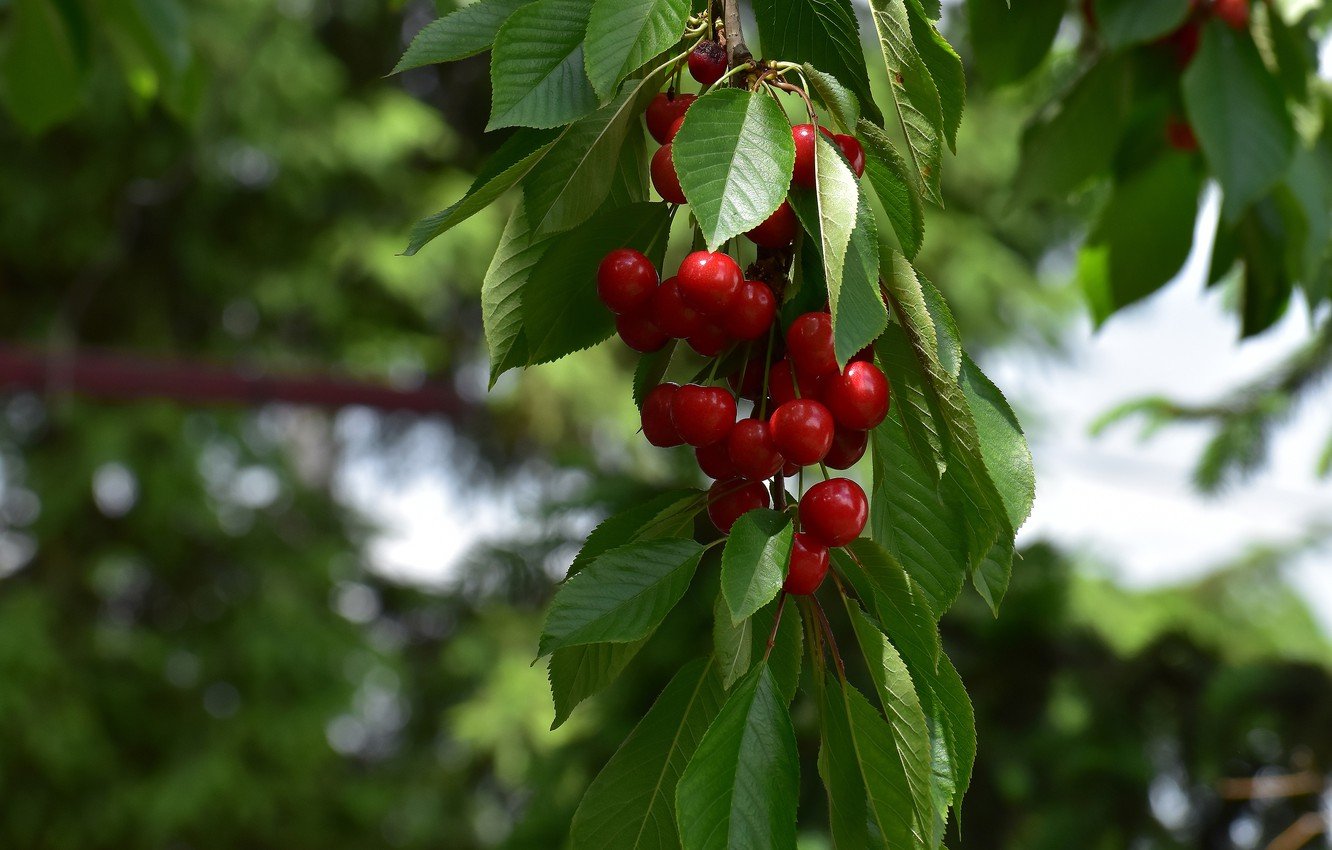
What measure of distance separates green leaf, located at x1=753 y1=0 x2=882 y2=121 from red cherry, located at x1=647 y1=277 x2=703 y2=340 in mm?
114

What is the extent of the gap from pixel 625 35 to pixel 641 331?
11 cm

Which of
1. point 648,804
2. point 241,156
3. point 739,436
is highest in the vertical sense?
point 739,436

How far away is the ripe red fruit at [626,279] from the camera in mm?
503

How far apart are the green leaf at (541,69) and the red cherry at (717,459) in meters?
0.13

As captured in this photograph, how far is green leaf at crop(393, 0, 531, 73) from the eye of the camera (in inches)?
20.7

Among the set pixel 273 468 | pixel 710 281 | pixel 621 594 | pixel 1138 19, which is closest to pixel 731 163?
pixel 710 281

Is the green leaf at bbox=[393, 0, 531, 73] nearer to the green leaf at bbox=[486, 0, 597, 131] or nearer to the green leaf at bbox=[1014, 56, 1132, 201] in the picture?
the green leaf at bbox=[486, 0, 597, 131]

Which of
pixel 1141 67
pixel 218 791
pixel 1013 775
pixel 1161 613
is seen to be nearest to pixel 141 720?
pixel 218 791

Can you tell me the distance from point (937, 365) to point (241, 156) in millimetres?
5072

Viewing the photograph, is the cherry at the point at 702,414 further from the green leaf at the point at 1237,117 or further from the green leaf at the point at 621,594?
the green leaf at the point at 1237,117

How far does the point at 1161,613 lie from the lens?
166 inches

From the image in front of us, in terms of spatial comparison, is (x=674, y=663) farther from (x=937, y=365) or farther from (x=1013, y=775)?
(x=937, y=365)

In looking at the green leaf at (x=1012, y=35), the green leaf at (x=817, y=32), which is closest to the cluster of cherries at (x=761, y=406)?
the green leaf at (x=817, y=32)

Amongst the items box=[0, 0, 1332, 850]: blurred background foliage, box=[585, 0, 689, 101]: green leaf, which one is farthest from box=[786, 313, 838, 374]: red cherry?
box=[0, 0, 1332, 850]: blurred background foliage
